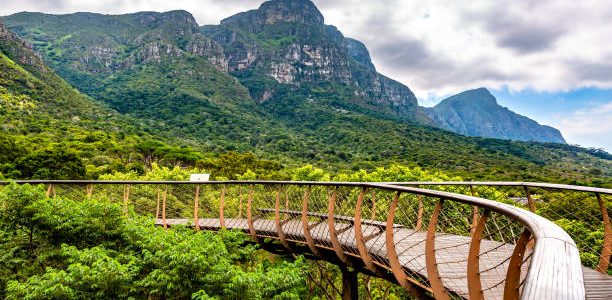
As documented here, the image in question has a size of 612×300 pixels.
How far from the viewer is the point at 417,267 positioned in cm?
397

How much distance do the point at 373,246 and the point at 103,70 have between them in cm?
15291

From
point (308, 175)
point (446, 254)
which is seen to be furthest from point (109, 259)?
point (308, 175)

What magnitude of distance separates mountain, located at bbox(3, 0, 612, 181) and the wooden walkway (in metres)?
42.7

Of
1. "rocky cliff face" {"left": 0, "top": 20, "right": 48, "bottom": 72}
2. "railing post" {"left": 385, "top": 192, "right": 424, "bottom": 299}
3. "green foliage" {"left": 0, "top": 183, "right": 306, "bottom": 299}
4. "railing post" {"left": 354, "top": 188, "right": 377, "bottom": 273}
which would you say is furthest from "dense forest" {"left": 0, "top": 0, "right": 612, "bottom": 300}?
"railing post" {"left": 354, "top": 188, "right": 377, "bottom": 273}

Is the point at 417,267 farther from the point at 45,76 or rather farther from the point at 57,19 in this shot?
the point at 57,19

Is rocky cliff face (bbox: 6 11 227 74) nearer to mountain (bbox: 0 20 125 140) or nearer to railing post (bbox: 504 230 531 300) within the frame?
mountain (bbox: 0 20 125 140)

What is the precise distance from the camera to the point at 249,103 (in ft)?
427

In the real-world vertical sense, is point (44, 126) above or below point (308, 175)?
below

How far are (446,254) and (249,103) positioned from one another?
12809cm

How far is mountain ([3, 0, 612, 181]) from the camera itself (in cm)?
7683

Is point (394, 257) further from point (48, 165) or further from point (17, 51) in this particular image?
point (17, 51)

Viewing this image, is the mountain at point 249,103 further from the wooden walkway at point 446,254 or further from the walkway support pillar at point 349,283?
the wooden walkway at point 446,254

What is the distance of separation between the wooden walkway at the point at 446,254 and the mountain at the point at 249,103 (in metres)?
42.7

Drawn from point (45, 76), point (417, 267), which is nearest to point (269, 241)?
point (417, 267)
